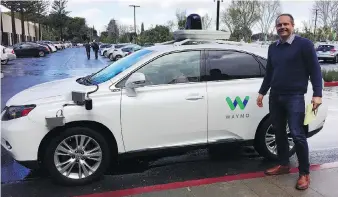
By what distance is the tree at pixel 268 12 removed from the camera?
175 ft

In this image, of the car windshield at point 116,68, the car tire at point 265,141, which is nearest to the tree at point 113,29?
the car windshield at point 116,68

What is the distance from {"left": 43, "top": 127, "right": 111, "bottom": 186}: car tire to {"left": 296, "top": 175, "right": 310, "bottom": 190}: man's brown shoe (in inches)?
82.5

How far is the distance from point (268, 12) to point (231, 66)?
52.9 metres

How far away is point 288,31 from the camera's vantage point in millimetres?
3783

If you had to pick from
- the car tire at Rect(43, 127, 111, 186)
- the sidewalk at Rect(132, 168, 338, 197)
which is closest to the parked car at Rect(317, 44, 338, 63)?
the sidewalk at Rect(132, 168, 338, 197)

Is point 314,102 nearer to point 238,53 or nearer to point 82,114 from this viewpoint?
point 238,53

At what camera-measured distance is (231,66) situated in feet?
15.3

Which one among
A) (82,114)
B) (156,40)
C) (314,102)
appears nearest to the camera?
Answer: (314,102)

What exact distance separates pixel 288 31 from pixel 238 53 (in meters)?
1.03

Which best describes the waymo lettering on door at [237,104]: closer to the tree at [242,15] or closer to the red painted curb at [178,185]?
the red painted curb at [178,185]

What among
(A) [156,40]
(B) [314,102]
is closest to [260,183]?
(B) [314,102]

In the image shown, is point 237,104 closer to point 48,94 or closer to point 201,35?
point 201,35

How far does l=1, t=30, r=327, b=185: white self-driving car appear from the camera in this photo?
3.94 m

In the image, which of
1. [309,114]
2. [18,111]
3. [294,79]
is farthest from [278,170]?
[18,111]
